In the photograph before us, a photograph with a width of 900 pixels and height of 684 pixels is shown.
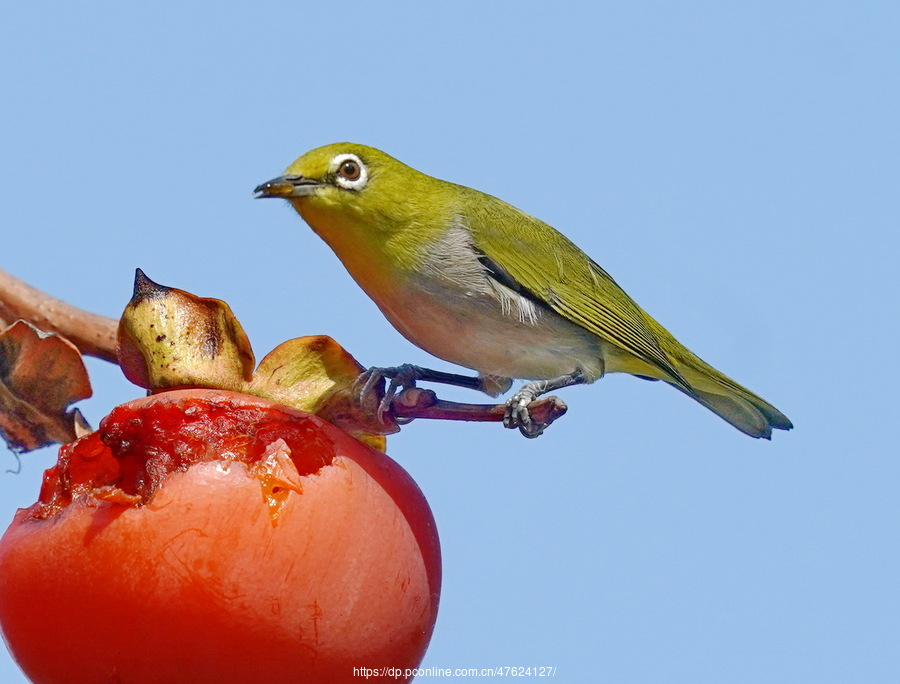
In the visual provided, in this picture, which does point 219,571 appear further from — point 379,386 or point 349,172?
point 349,172

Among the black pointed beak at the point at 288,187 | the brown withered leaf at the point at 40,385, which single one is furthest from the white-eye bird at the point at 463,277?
the brown withered leaf at the point at 40,385

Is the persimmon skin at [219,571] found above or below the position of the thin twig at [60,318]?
below

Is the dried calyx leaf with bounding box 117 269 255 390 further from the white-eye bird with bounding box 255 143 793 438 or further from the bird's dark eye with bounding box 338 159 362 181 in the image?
the bird's dark eye with bounding box 338 159 362 181

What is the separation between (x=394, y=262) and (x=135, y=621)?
2.68 meters

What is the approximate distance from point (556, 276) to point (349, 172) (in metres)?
1.52

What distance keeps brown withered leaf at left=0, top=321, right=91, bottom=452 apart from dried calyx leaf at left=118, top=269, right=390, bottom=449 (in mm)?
315

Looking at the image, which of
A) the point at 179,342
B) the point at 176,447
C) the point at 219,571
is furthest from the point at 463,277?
the point at 219,571

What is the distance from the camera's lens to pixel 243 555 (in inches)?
136

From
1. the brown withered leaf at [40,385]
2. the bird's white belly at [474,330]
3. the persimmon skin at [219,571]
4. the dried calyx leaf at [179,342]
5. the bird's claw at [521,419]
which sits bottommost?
the persimmon skin at [219,571]

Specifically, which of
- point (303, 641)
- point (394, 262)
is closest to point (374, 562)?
point (303, 641)

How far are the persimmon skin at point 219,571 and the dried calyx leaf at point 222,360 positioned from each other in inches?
17.7

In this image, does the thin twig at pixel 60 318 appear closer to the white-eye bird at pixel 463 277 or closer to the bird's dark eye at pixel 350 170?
the white-eye bird at pixel 463 277

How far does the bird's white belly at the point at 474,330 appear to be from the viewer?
5.64m

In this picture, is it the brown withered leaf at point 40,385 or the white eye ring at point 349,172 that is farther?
the white eye ring at point 349,172
